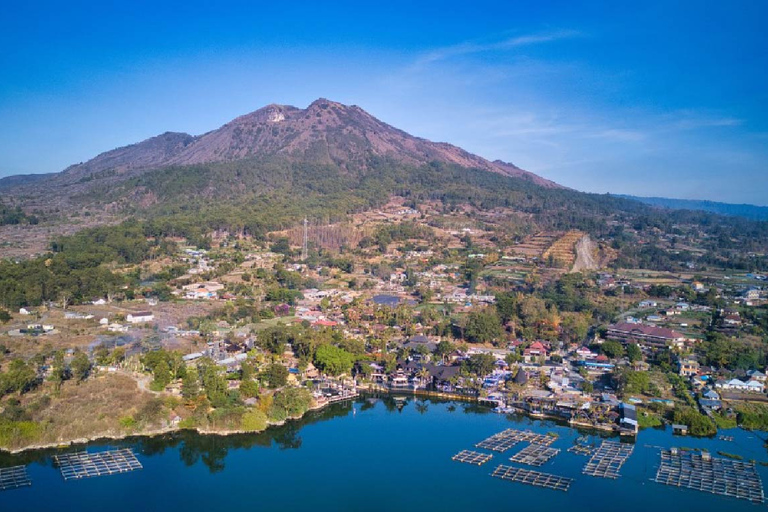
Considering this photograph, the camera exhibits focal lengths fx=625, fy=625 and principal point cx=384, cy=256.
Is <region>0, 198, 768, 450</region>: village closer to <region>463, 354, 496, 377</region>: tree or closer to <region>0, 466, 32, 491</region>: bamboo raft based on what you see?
<region>463, 354, 496, 377</region>: tree

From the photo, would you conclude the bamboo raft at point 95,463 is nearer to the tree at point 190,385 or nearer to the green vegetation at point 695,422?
the tree at point 190,385

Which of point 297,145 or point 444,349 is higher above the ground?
point 297,145

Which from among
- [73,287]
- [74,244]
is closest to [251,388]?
[73,287]

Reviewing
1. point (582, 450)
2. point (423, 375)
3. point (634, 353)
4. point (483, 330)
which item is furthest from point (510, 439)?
point (483, 330)

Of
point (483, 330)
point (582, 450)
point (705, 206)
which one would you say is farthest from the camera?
point (705, 206)

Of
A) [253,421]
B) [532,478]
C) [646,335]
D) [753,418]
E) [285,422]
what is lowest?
[532,478]

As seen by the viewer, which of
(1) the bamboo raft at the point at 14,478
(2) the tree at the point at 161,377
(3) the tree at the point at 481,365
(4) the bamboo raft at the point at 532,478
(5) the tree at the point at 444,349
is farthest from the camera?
(5) the tree at the point at 444,349

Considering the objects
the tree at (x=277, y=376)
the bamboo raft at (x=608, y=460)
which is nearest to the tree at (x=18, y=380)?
the tree at (x=277, y=376)

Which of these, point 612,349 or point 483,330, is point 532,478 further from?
point 483,330
